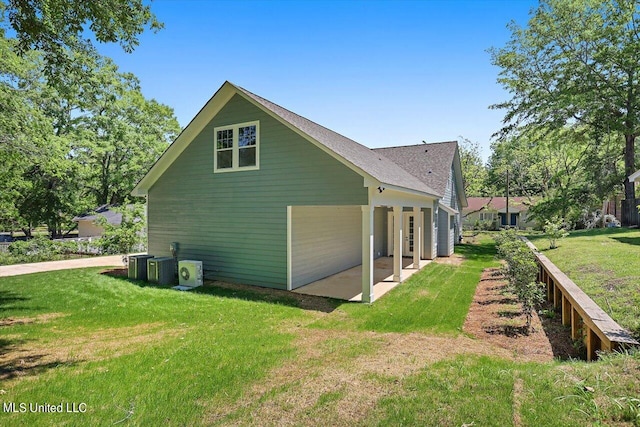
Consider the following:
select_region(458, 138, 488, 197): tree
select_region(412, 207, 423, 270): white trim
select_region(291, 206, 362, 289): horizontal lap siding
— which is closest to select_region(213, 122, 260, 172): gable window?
select_region(291, 206, 362, 289): horizontal lap siding

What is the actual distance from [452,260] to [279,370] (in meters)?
12.9

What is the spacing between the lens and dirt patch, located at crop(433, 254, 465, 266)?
48.4 ft

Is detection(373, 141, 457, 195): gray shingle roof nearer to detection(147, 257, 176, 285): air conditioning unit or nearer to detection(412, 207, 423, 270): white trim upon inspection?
detection(412, 207, 423, 270): white trim

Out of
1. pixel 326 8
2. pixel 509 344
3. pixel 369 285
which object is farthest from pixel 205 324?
pixel 326 8

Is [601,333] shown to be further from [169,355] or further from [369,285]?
[169,355]

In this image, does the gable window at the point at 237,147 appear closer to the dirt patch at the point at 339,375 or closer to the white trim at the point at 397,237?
the white trim at the point at 397,237

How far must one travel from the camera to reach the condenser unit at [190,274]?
9.88 meters

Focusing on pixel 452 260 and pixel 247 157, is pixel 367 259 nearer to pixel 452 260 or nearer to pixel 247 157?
pixel 247 157

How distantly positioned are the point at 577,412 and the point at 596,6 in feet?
82.6

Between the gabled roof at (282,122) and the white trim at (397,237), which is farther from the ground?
the gabled roof at (282,122)

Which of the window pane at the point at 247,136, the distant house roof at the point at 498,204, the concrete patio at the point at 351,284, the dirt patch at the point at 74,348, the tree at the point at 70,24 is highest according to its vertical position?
the tree at the point at 70,24

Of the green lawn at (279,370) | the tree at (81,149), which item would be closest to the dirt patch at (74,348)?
the green lawn at (279,370)

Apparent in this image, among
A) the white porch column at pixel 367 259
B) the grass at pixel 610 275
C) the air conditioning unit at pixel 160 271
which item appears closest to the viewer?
the grass at pixel 610 275

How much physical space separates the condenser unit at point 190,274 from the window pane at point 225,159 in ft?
10.1
